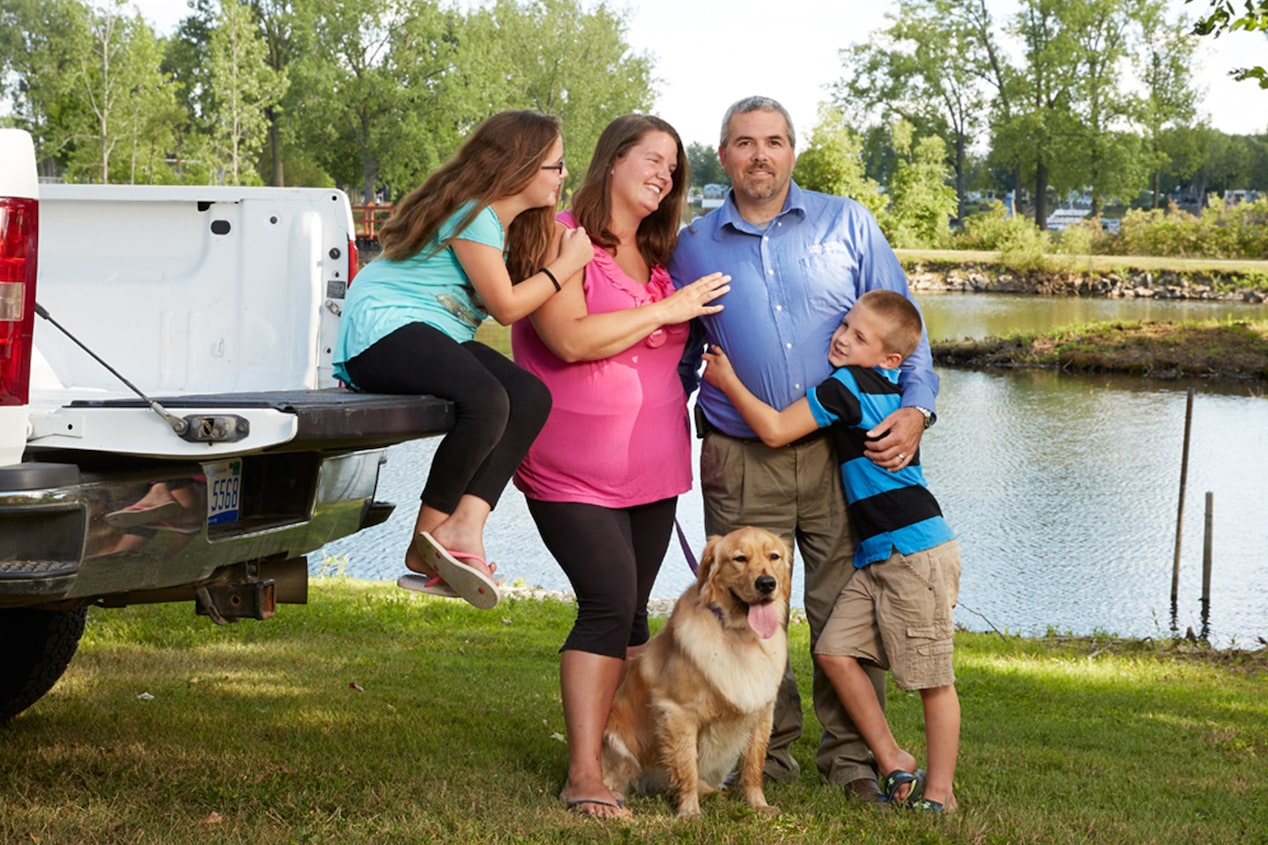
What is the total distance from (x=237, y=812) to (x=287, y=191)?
1.95 meters

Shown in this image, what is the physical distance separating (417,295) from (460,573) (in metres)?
0.81

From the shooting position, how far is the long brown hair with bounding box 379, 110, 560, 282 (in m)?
3.89

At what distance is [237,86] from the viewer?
5569cm

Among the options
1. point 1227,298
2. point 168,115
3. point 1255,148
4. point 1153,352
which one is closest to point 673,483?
point 1153,352

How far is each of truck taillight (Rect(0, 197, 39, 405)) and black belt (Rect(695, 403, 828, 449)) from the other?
7.17 ft

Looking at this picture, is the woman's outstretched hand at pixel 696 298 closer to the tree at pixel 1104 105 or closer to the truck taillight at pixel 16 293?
the truck taillight at pixel 16 293

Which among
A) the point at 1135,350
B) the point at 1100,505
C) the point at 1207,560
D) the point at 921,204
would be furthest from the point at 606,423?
the point at 921,204

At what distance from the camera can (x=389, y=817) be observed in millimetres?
3721

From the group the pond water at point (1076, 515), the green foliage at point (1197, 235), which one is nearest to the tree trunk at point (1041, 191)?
the green foliage at point (1197, 235)

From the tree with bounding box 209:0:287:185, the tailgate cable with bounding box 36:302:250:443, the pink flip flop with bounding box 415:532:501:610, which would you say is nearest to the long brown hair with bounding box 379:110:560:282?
the pink flip flop with bounding box 415:532:501:610

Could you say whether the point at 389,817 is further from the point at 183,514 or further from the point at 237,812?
the point at 183,514

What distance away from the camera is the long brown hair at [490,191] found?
12.8 feet

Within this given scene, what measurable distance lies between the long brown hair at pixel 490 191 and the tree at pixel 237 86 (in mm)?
54751

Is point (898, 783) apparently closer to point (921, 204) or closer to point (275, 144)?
point (921, 204)
